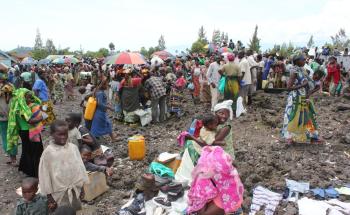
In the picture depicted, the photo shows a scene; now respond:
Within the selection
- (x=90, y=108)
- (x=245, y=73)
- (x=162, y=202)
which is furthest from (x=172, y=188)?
(x=245, y=73)

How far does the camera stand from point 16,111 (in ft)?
17.4

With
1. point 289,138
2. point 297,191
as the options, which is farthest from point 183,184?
point 289,138

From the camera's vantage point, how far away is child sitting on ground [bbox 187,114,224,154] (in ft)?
13.0

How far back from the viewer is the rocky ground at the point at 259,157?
493cm

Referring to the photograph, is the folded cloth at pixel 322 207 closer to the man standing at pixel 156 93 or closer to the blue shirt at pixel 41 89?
the man standing at pixel 156 93

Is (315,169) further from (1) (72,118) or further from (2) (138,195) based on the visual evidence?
(1) (72,118)

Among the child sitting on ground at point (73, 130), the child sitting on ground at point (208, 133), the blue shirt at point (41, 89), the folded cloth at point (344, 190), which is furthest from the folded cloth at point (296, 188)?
the blue shirt at point (41, 89)

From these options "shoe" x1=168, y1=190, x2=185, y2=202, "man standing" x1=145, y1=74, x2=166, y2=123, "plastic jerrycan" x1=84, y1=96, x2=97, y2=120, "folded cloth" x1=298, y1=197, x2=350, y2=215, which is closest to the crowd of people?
"man standing" x1=145, y1=74, x2=166, y2=123

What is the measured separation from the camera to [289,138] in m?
6.56

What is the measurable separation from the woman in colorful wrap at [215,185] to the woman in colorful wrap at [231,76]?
18.8ft

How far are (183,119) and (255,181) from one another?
485cm

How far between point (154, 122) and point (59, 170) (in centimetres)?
622

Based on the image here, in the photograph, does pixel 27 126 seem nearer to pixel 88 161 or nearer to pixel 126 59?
pixel 88 161

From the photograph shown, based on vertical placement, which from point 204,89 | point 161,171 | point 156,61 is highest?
point 156,61
